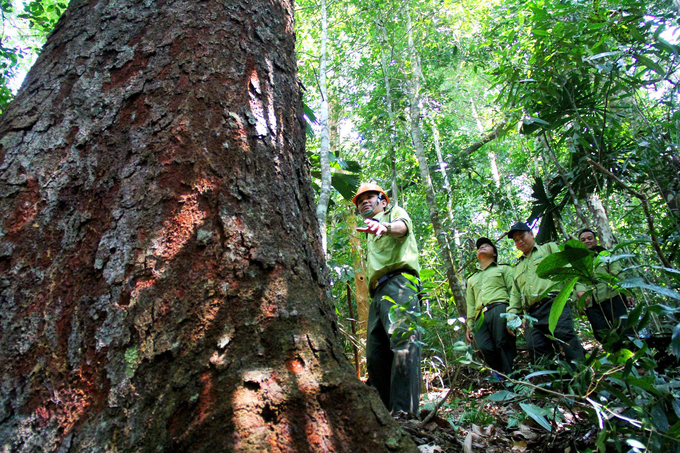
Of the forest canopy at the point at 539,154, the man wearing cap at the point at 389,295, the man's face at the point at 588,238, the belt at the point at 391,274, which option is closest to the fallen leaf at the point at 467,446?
the forest canopy at the point at 539,154

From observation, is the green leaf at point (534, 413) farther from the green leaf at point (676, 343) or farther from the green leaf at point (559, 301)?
the green leaf at point (676, 343)

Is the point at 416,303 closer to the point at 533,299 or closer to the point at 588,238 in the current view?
the point at 533,299

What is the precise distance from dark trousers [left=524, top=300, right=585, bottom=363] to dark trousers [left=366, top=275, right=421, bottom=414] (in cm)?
148

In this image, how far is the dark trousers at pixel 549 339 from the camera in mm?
3723

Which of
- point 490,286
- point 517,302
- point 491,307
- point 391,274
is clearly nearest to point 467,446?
point 391,274

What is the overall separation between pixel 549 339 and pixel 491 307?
27.1 inches

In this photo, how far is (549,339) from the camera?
160 inches

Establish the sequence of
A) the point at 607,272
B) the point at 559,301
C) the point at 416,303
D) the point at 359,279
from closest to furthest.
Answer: the point at 559,301 → the point at 607,272 → the point at 416,303 → the point at 359,279

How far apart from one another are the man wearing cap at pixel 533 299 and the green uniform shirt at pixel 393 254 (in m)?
1.70

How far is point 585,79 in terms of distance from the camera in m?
4.40

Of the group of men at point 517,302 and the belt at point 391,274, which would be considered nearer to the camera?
the belt at point 391,274

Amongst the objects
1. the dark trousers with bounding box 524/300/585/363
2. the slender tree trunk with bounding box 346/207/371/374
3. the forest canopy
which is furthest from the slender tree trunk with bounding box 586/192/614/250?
the slender tree trunk with bounding box 346/207/371/374

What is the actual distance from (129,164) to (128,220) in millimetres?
198

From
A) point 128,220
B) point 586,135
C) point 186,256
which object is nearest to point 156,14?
point 128,220
